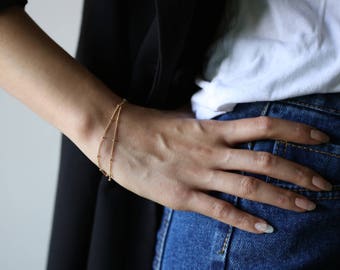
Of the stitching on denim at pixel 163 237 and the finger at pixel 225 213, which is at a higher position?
the finger at pixel 225 213

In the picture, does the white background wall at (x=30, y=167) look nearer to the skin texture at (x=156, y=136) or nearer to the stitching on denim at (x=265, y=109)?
the skin texture at (x=156, y=136)

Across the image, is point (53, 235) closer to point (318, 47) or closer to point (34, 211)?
point (34, 211)

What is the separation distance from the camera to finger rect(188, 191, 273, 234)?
0.50 metres

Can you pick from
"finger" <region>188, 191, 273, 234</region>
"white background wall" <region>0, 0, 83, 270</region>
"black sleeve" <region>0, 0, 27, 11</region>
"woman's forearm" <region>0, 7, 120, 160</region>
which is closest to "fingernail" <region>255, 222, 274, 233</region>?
"finger" <region>188, 191, 273, 234</region>

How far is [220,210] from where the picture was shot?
1.68 ft

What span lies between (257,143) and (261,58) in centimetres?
11

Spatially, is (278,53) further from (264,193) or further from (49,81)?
(49,81)

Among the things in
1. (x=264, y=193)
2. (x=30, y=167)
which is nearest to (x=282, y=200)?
(x=264, y=193)

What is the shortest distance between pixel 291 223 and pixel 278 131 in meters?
0.12

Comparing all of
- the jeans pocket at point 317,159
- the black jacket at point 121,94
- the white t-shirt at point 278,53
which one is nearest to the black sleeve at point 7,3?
the black jacket at point 121,94

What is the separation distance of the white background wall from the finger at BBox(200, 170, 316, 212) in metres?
0.60

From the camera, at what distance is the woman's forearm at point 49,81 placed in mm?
491

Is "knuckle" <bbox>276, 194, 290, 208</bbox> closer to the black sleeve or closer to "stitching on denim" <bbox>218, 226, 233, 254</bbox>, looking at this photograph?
"stitching on denim" <bbox>218, 226, 233, 254</bbox>

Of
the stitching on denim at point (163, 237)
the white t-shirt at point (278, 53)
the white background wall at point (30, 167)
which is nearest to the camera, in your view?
the white t-shirt at point (278, 53)
